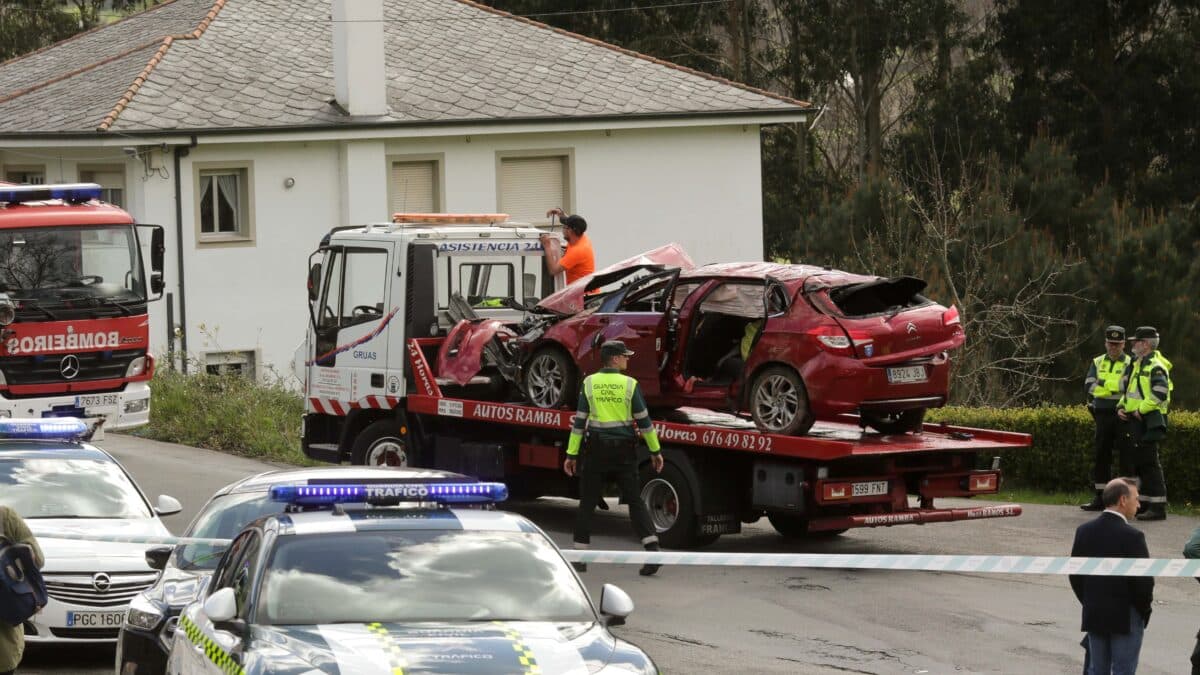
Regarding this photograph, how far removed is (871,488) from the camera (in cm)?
1474

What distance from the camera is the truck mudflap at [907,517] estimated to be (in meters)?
14.7

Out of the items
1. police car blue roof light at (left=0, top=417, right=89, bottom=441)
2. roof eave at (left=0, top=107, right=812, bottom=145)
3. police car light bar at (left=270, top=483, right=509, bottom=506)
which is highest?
roof eave at (left=0, top=107, right=812, bottom=145)

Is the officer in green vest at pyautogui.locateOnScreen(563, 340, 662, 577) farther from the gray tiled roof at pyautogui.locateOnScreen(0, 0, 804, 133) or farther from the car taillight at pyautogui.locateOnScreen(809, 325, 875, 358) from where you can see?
the gray tiled roof at pyautogui.locateOnScreen(0, 0, 804, 133)

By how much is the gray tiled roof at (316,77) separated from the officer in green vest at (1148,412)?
16556mm

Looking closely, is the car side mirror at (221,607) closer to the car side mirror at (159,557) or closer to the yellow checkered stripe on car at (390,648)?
the yellow checkered stripe on car at (390,648)

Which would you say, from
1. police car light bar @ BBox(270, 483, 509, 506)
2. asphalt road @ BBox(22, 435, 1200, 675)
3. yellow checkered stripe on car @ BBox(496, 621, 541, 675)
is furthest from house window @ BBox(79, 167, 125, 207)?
yellow checkered stripe on car @ BBox(496, 621, 541, 675)

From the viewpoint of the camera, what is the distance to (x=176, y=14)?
37.9m

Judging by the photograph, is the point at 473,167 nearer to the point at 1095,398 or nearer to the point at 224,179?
the point at 224,179

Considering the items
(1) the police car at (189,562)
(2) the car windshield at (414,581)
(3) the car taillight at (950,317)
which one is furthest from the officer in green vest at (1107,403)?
(2) the car windshield at (414,581)

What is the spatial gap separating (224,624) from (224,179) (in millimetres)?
24198

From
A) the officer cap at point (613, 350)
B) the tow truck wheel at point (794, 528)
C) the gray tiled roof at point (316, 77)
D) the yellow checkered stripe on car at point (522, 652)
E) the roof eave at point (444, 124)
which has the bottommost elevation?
the tow truck wheel at point (794, 528)

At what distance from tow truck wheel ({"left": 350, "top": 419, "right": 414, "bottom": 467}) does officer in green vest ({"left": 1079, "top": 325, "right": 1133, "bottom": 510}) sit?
6.83 meters

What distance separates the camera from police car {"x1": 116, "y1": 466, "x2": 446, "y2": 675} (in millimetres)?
9781

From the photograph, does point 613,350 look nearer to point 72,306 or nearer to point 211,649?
point 211,649
